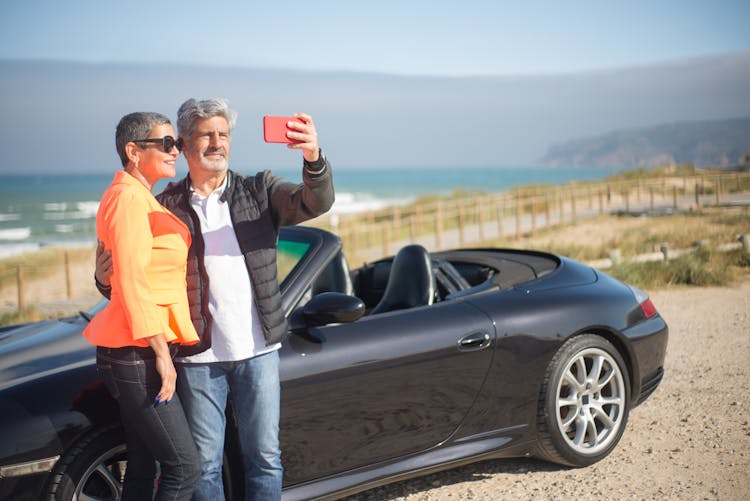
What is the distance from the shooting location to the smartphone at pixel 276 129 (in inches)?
92.4

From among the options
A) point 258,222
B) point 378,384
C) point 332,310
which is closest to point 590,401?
point 378,384

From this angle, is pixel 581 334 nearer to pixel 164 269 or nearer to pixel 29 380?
pixel 164 269

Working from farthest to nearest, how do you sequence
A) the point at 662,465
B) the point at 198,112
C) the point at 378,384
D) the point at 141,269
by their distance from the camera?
the point at 662,465
the point at 378,384
the point at 198,112
the point at 141,269

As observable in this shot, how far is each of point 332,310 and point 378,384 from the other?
16.4 inches

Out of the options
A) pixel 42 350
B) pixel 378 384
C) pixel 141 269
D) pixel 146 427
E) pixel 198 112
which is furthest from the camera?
pixel 42 350

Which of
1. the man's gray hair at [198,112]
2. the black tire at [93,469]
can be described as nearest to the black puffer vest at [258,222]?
the man's gray hair at [198,112]

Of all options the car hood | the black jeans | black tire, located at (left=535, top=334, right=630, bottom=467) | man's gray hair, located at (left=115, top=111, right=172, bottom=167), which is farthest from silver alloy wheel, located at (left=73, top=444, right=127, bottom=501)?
black tire, located at (left=535, top=334, right=630, bottom=467)

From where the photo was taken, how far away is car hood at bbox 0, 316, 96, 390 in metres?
3.22

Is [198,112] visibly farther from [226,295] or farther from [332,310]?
[332,310]

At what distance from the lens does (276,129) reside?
238 cm

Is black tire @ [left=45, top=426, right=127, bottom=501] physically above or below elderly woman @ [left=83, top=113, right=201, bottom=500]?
below

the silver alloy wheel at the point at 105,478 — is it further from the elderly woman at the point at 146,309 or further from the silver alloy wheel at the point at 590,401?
the silver alloy wheel at the point at 590,401

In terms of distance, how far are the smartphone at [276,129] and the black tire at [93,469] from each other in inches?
48.6

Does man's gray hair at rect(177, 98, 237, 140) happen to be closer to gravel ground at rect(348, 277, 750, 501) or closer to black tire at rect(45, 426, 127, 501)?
black tire at rect(45, 426, 127, 501)
